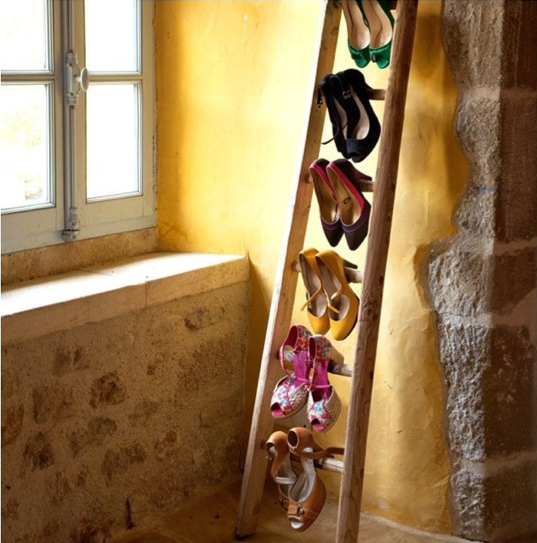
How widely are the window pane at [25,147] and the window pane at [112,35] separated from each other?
262 millimetres

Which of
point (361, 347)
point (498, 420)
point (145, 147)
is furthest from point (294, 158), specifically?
point (498, 420)

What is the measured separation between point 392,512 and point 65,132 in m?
1.58

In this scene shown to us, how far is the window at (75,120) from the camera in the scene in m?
2.98

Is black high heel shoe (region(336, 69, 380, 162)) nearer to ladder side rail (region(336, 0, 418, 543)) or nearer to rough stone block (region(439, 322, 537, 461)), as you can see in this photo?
ladder side rail (region(336, 0, 418, 543))

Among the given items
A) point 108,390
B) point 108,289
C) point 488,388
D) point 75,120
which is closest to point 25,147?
point 75,120

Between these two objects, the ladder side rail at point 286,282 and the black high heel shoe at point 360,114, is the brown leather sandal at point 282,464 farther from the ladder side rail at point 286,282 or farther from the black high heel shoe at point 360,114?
the black high heel shoe at point 360,114

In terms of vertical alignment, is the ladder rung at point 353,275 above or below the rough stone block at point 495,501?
above

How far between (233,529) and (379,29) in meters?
1.58

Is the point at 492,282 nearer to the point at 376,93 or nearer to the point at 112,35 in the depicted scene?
the point at 376,93

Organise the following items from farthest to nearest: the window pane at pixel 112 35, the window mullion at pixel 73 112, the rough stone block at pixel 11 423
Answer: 1. the window pane at pixel 112 35
2. the window mullion at pixel 73 112
3. the rough stone block at pixel 11 423

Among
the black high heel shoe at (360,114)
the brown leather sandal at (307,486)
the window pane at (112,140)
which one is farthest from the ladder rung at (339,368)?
the window pane at (112,140)

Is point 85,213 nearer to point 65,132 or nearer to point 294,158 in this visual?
point 65,132

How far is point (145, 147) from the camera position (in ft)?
11.4

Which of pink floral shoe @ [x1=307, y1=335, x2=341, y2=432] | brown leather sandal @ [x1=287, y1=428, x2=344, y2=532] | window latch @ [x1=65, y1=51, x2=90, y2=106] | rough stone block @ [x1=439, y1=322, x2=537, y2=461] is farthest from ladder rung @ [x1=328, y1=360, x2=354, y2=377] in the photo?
window latch @ [x1=65, y1=51, x2=90, y2=106]
